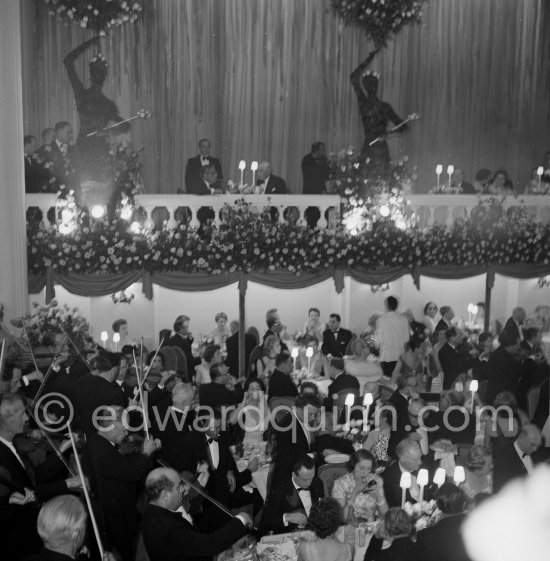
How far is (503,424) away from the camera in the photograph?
845 centimetres

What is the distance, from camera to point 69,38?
16.4 metres

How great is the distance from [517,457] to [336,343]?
17.3 feet

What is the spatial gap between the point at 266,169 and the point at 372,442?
691 centimetres

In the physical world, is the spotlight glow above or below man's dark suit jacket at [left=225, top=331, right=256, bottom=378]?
above

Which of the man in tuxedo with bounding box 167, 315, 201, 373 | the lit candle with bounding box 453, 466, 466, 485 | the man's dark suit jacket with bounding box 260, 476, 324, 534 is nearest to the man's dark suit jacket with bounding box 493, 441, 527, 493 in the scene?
the lit candle with bounding box 453, 466, 466, 485

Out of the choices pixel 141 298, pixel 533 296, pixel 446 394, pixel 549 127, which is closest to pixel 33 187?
pixel 141 298

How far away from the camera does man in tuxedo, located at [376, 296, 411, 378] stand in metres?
12.7

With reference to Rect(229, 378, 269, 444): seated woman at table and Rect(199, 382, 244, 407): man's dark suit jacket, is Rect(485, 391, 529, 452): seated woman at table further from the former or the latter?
Rect(199, 382, 244, 407): man's dark suit jacket

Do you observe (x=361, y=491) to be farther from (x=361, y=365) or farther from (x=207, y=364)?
(x=207, y=364)

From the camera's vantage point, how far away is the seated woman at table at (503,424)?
8383 mm

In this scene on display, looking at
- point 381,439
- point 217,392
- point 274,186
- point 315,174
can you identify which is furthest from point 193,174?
point 381,439

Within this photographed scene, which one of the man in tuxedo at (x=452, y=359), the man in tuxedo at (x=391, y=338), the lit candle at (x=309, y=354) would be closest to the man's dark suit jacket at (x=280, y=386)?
the lit candle at (x=309, y=354)

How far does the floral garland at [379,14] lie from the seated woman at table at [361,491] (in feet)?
37.8

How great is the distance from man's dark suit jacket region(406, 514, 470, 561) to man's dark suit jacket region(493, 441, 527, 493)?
2.26 meters
